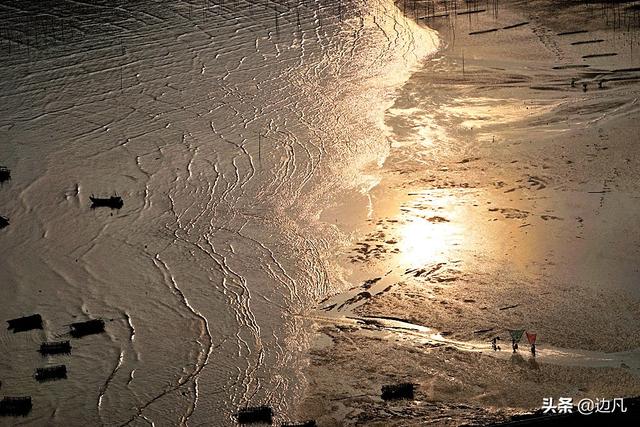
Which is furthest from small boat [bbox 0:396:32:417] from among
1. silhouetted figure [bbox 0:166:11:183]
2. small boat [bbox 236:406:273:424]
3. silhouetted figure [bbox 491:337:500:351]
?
silhouetted figure [bbox 0:166:11:183]

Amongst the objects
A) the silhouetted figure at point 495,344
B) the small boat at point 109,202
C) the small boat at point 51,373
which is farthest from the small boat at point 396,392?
the small boat at point 109,202

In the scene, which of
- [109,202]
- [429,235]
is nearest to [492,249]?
[429,235]

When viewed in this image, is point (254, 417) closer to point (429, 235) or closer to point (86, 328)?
point (86, 328)

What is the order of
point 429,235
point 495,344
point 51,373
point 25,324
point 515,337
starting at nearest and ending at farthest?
point 51,373 → point 515,337 → point 495,344 → point 25,324 → point 429,235

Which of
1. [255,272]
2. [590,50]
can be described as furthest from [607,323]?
[590,50]

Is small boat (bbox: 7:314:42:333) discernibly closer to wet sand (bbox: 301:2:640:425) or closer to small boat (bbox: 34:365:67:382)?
small boat (bbox: 34:365:67:382)

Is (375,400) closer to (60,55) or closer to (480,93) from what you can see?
(480,93)
